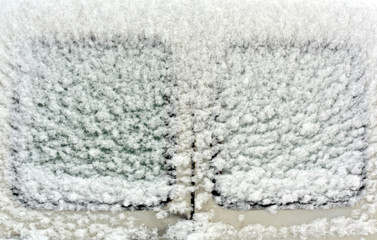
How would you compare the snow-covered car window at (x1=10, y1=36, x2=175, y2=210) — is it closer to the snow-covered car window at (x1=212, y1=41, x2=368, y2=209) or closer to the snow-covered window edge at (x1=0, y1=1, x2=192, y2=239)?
the snow-covered window edge at (x1=0, y1=1, x2=192, y2=239)

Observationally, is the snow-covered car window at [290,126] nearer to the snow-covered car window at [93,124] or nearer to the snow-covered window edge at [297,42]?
the snow-covered window edge at [297,42]

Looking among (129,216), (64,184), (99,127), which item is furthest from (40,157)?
(129,216)

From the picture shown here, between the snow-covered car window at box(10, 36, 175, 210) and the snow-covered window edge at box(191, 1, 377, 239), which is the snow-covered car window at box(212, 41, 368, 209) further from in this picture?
the snow-covered car window at box(10, 36, 175, 210)

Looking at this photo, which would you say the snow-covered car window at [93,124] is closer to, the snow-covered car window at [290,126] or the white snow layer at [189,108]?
the white snow layer at [189,108]

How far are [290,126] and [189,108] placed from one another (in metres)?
0.40

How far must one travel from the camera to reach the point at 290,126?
63.8 inches

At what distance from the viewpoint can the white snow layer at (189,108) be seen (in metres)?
1.52

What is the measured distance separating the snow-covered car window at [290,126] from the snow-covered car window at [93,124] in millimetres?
231

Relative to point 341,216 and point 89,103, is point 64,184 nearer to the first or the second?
point 89,103

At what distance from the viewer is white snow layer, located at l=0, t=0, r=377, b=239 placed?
4.98 ft

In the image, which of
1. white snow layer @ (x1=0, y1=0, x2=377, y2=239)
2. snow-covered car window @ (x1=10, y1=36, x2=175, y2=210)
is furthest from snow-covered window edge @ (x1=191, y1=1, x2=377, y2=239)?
snow-covered car window @ (x1=10, y1=36, x2=175, y2=210)

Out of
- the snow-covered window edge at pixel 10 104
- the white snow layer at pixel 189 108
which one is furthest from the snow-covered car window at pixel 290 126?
the snow-covered window edge at pixel 10 104

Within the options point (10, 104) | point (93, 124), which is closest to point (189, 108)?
point (93, 124)

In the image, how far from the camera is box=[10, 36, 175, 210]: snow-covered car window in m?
1.51
